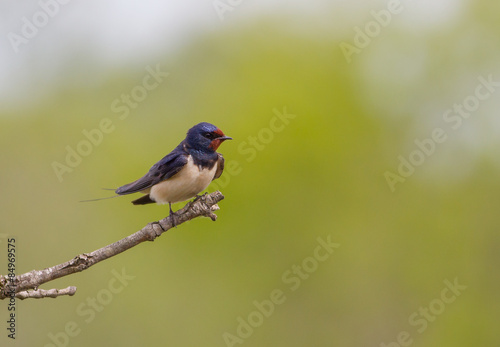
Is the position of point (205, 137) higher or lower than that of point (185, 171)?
higher

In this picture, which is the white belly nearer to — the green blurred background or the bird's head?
the bird's head

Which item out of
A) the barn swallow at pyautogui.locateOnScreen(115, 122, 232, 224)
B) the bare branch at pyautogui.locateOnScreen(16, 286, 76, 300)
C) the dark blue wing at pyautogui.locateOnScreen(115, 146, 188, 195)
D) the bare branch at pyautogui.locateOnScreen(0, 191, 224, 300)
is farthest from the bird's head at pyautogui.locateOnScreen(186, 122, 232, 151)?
the bare branch at pyautogui.locateOnScreen(16, 286, 76, 300)

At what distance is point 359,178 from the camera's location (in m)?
27.1

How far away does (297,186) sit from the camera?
2611 centimetres

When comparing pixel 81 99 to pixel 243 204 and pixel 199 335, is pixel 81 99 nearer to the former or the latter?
pixel 243 204

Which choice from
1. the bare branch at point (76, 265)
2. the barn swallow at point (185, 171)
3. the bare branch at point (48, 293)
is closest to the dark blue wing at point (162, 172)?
the barn swallow at point (185, 171)

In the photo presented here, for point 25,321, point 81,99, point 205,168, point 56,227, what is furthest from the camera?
point 81,99

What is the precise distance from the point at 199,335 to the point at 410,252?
9.30 metres

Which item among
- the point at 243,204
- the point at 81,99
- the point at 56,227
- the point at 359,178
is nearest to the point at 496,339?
the point at 359,178

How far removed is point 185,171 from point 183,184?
0.16 meters

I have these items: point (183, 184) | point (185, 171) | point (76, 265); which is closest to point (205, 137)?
point (185, 171)

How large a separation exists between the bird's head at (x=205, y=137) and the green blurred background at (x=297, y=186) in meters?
14.9

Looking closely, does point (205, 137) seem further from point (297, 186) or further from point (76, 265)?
point (297, 186)

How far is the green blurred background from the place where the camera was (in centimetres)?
2358
